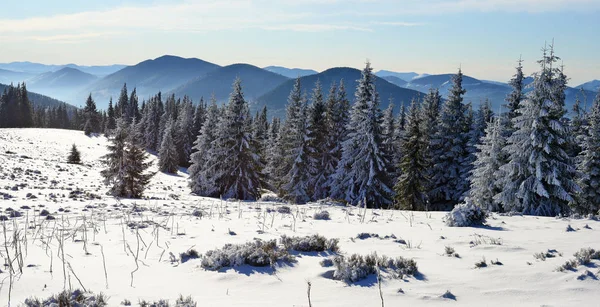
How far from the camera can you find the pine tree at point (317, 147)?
117ft

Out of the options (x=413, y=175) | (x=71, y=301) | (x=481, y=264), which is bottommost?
(x=71, y=301)

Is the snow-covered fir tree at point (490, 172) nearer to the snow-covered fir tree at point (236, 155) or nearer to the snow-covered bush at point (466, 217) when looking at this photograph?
the snow-covered bush at point (466, 217)

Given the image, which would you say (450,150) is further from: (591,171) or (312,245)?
(312,245)

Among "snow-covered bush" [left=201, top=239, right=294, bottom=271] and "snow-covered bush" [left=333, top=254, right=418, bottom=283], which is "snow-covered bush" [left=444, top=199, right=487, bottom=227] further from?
"snow-covered bush" [left=201, top=239, right=294, bottom=271]

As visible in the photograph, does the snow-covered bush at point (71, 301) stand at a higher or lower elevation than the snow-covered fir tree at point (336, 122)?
lower

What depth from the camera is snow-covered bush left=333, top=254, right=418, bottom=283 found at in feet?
18.6

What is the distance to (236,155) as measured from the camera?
33.2m

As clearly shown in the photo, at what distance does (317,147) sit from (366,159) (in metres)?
6.66

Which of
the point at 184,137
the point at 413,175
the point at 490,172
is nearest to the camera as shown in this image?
the point at 490,172

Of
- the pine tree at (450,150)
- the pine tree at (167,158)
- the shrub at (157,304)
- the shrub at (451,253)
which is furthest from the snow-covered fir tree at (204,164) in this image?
the shrub at (157,304)

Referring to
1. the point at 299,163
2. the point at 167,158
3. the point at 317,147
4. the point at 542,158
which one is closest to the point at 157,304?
the point at 542,158

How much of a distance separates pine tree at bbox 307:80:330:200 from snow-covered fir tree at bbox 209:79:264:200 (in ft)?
17.0

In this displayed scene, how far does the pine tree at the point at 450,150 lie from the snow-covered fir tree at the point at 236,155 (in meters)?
16.1

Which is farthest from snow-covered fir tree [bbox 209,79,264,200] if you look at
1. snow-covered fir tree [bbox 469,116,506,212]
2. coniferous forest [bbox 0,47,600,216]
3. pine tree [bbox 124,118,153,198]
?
snow-covered fir tree [bbox 469,116,506,212]
